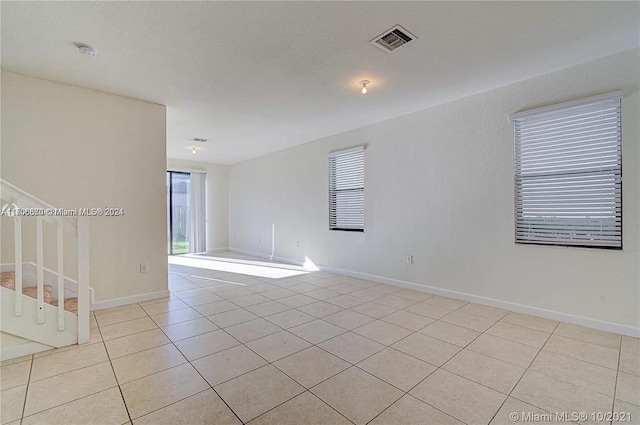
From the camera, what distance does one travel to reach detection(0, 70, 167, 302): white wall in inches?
118

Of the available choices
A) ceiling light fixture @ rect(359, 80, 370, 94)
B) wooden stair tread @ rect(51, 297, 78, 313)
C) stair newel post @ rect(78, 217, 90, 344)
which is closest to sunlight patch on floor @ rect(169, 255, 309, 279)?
wooden stair tread @ rect(51, 297, 78, 313)

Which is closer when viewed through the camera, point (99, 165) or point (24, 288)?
point (24, 288)

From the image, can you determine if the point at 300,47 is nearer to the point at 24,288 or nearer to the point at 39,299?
the point at 39,299

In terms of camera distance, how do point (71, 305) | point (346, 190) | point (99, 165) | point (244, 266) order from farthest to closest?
1. point (244, 266)
2. point (346, 190)
3. point (99, 165)
4. point (71, 305)

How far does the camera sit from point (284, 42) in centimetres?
242

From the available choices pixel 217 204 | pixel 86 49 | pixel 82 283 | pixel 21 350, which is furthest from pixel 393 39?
pixel 217 204

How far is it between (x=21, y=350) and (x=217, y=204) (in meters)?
6.23

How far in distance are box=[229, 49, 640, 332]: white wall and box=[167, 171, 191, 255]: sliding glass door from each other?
4.01 meters

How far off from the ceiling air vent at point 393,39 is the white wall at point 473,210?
168 cm

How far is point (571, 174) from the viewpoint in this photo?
9.56 feet

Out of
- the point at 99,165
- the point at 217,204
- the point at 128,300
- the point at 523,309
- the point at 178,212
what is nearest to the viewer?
the point at 523,309

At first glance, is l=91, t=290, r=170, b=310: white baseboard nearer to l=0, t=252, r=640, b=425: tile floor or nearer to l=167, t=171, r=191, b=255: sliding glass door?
l=0, t=252, r=640, b=425: tile floor

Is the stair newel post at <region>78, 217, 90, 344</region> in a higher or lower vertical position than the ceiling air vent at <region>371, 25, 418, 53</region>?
lower

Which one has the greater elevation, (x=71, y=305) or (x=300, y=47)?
(x=300, y=47)
